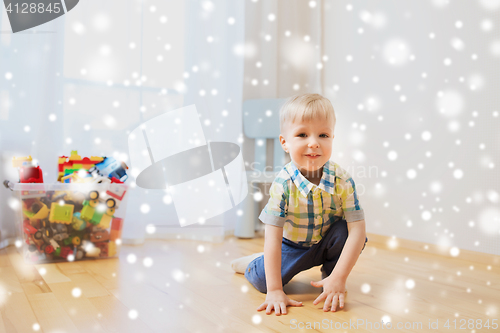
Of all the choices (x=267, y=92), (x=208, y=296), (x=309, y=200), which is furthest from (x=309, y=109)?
(x=267, y=92)

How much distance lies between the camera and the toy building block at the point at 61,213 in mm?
1272

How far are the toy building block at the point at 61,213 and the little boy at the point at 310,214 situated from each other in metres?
0.65

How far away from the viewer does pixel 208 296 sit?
971mm

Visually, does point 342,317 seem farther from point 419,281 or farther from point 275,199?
point 419,281

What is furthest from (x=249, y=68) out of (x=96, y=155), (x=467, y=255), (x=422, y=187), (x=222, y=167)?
(x=467, y=255)

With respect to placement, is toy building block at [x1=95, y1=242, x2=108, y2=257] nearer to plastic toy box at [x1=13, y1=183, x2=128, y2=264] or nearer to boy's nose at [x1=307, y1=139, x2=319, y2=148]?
plastic toy box at [x1=13, y1=183, x2=128, y2=264]

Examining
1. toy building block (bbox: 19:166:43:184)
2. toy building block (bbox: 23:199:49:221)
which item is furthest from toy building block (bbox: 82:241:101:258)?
toy building block (bbox: 19:166:43:184)

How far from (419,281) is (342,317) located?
1.37ft

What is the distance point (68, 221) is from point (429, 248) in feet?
4.32

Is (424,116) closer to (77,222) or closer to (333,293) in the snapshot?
(333,293)

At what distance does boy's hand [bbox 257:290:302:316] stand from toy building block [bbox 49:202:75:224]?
74 centimetres

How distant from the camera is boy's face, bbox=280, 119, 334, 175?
3.02 feet

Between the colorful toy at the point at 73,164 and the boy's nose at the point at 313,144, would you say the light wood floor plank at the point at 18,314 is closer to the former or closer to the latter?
the colorful toy at the point at 73,164

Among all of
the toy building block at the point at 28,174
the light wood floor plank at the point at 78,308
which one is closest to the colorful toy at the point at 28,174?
the toy building block at the point at 28,174
